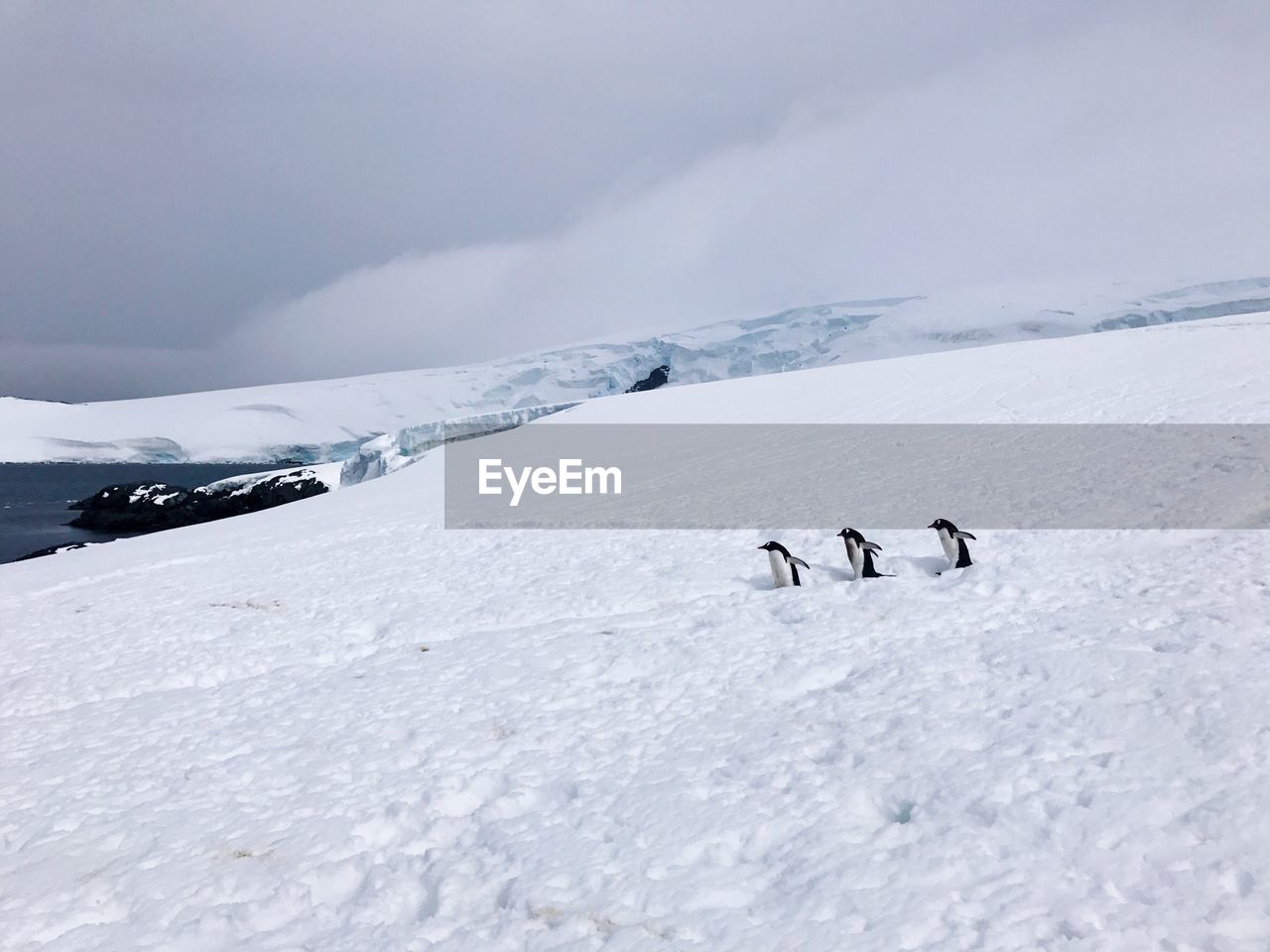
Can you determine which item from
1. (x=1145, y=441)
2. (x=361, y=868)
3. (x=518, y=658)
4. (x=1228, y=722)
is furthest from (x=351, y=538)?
(x=1145, y=441)

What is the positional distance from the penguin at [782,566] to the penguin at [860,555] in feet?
1.39

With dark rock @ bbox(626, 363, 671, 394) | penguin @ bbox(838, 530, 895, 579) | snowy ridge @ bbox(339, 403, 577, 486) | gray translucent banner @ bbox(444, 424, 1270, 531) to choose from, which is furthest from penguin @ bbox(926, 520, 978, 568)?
dark rock @ bbox(626, 363, 671, 394)

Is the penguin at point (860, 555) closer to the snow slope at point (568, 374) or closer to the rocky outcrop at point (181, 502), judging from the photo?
the rocky outcrop at point (181, 502)

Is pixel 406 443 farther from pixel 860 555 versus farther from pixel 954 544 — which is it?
pixel 954 544

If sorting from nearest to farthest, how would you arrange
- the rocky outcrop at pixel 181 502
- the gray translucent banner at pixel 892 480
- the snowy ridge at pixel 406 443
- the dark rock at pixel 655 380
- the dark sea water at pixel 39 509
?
the gray translucent banner at pixel 892 480, the snowy ridge at pixel 406 443, the dark sea water at pixel 39 509, the rocky outcrop at pixel 181 502, the dark rock at pixel 655 380

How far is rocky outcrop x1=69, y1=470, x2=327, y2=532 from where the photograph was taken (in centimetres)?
3066

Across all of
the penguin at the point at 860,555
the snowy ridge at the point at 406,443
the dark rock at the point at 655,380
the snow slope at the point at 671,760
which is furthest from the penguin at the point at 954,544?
the dark rock at the point at 655,380

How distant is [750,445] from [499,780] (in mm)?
11326

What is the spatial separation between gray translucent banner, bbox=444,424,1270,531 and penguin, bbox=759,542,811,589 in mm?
2023

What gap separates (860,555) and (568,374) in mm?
53647

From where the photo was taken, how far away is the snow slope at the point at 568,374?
55.2 m

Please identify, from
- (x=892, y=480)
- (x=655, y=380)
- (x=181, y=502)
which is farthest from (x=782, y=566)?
(x=655, y=380)

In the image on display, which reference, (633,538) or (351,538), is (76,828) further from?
(351,538)

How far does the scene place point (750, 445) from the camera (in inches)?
584
